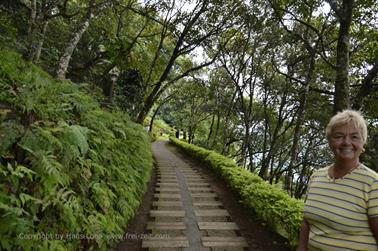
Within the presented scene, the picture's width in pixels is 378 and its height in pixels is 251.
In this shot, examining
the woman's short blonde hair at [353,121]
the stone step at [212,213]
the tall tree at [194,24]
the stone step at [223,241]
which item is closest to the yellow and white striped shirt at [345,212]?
the woman's short blonde hair at [353,121]

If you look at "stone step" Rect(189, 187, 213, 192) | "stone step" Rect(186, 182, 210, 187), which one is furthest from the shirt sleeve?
"stone step" Rect(186, 182, 210, 187)

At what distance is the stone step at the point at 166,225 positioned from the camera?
16.0 feet

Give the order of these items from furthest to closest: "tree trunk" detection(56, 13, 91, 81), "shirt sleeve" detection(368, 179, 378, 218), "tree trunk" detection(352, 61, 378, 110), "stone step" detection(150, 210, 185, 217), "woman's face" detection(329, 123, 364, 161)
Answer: "tree trunk" detection(352, 61, 378, 110) → "tree trunk" detection(56, 13, 91, 81) → "stone step" detection(150, 210, 185, 217) → "woman's face" detection(329, 123, 364, 161) → "shirt sleeve" detection(368, 179, 378, 218)

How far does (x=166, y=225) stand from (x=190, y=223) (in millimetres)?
513

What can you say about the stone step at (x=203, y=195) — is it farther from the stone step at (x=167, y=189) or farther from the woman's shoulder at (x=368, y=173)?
the woman's shoulder at (x=368, y=173)

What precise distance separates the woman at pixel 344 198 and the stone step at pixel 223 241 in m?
2.44

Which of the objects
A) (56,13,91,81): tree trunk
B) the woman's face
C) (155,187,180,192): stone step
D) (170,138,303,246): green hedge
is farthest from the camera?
(155,187,180,192): stone step

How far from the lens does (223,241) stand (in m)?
4.48

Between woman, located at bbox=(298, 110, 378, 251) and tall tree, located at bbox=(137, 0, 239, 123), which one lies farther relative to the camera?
tall tree, located at bbox=(137, 0, 239, 123)

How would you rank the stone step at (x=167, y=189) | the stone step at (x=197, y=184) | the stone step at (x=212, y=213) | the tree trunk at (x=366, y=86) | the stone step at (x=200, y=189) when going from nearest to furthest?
1. the stone step at (x=212, y=213)
2. the tree trunk at (x=366, y=86)
3. the stone step at (x=167, y=189)
4. the stone step at (x=200, y=189)
5. the stone step at (x=197, y=184)

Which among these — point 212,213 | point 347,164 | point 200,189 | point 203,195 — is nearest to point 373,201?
point 347,164

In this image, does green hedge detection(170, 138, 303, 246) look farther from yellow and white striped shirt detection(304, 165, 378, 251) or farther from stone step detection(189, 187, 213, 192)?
yellow and white striped shirt detection(304, 165, 378, 251)

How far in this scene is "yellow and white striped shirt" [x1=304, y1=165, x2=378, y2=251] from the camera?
1.72m

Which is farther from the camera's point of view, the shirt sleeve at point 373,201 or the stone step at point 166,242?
the stone step at point 166,242
